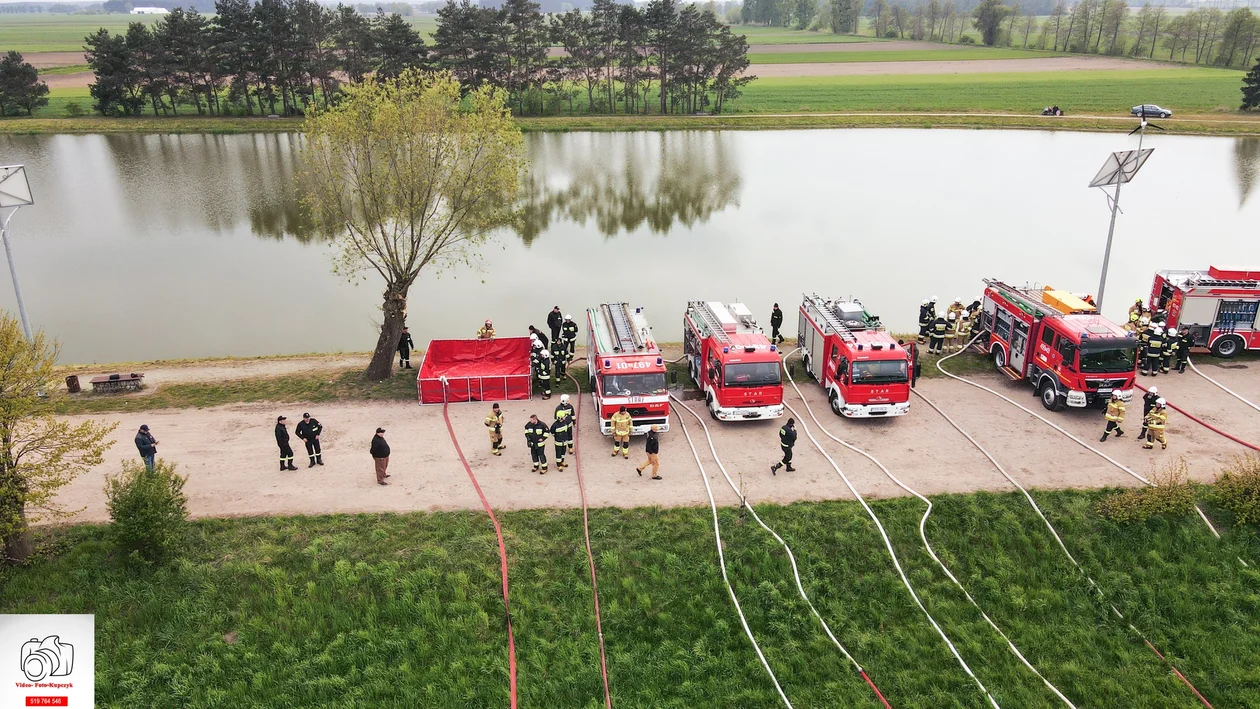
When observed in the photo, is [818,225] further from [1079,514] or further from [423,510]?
[423,510]

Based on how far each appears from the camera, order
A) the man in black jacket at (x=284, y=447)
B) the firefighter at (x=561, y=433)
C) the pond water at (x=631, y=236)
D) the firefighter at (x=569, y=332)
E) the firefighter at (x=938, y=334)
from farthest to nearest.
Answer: the pond water at (x=631, y=236)
the firefighter at (x=938, y=334)
the firefighter at (x=569, y=332)
the firefighter at (x=561, y=433)
the man in black jacket at (x=284, y=447)

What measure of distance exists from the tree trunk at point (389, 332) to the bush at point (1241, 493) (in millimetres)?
20133

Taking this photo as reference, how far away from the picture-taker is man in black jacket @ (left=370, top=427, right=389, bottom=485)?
1678 centimetres

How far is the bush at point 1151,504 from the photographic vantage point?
50.8 feet

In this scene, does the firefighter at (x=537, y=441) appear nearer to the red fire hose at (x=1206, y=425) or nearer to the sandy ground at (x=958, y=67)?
the red fire hose at (x=1206, y=425)

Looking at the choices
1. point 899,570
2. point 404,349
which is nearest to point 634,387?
point 899,570

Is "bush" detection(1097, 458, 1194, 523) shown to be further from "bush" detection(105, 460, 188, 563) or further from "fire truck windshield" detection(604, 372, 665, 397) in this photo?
"bush" detection(105, 460, 188, 563)

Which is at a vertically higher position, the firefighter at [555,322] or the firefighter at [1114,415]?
the firefighter at [555,322]

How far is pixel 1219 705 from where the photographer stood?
1216cm

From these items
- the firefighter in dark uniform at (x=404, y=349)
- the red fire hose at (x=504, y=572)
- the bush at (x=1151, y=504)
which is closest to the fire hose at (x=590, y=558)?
the red fire hose at (x=504, y=572)

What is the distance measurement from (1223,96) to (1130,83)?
11.7 metres

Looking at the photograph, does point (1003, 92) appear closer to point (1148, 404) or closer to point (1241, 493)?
point (1148, 404)

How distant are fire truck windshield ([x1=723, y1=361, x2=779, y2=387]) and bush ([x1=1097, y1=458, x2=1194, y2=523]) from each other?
7.41 meters

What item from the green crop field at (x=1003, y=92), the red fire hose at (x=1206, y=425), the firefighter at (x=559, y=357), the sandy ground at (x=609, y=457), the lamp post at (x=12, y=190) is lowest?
the sandy ground at (x=609, y=457)
